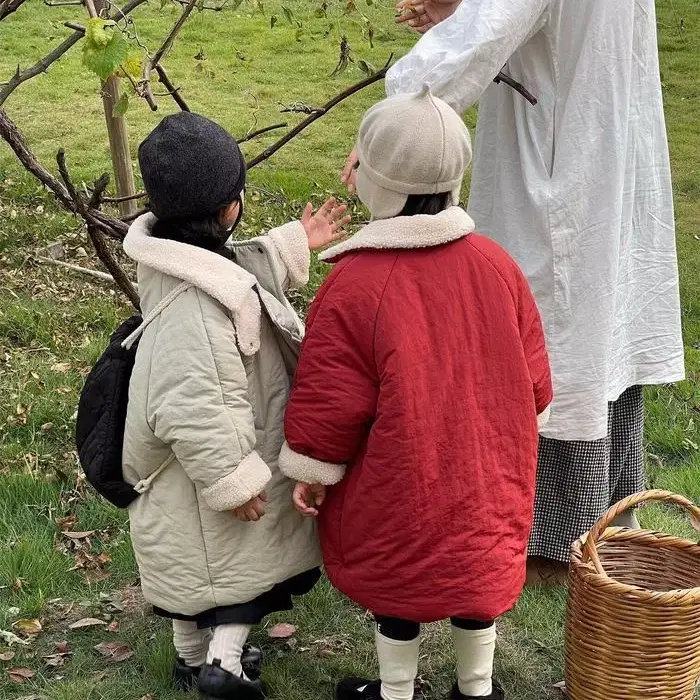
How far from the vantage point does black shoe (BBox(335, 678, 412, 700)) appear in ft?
8.87

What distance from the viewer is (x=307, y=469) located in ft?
7.72

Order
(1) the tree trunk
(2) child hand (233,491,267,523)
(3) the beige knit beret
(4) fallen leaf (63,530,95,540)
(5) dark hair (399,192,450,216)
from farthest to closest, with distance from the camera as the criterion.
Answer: (1) the tree trunk → (4) fallen leaf (63,530,95,540) → (2) child hand (233,491,267,523) → (5) dark hair (399,192,450,216) → (3) the beige knit beret

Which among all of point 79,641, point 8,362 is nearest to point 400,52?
point 8,362

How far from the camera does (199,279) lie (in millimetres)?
2271

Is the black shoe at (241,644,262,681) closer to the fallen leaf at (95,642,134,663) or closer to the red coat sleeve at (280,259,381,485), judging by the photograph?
the fallen leaf at (95,642,134,663)

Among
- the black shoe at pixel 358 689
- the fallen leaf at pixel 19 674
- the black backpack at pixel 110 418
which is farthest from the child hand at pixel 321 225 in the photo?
the fallen leaf at pixel 19 674

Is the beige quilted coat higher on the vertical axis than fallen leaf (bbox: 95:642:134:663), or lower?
higher

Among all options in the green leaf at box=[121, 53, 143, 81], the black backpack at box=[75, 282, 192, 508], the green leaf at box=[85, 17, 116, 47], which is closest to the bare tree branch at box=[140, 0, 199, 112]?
the green leaf at box=[121, 53, 143, 81]

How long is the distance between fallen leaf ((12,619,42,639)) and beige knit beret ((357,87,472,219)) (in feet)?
5.46

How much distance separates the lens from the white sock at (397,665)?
2518 mm

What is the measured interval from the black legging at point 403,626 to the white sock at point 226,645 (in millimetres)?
337

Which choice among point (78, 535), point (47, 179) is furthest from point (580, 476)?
point (47, 179)

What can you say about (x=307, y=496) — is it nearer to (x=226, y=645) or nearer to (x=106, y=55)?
(x=226, y=645)

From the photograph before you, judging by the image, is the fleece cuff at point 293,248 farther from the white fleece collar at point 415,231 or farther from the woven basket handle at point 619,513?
the woven basket handle at point 619,513
